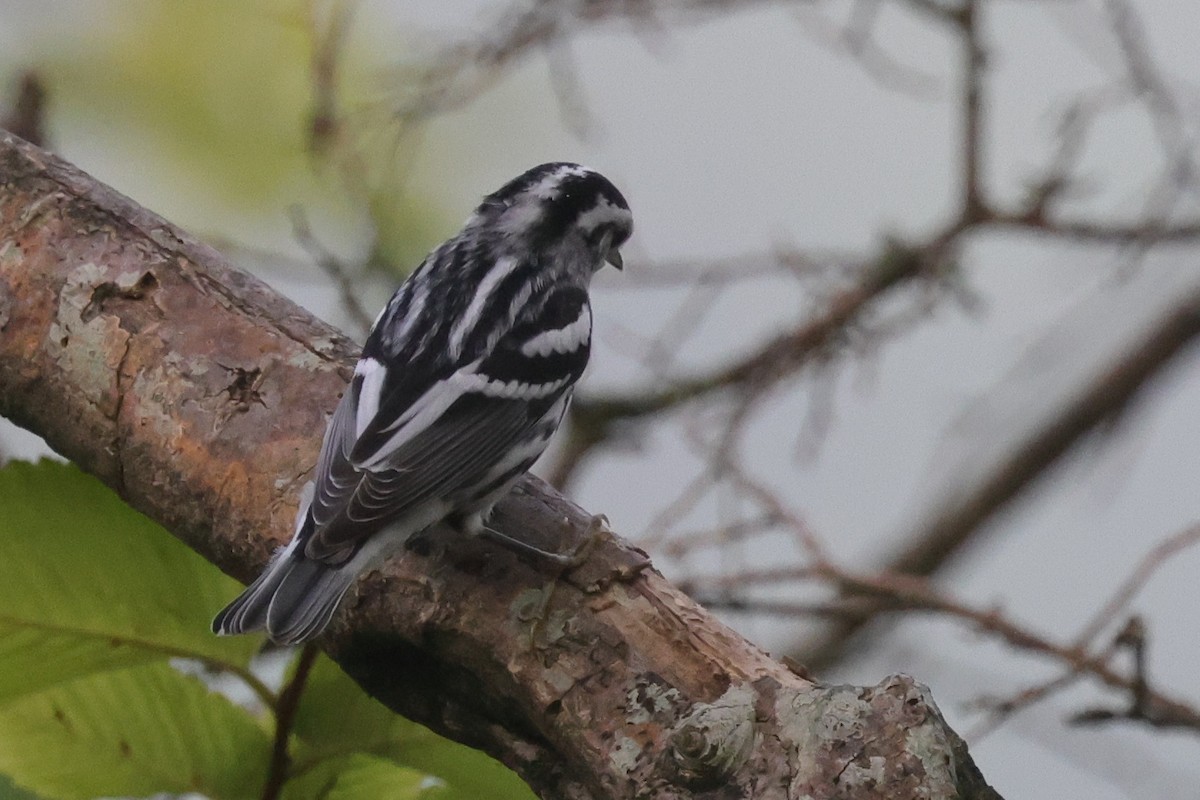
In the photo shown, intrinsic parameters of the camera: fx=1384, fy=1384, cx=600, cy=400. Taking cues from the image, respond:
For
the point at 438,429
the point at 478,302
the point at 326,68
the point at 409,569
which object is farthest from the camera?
the point at 326,68

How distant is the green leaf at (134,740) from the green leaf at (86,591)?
0.12 ft

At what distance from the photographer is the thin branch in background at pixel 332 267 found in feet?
7.27

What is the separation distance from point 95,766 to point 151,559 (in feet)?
0.70

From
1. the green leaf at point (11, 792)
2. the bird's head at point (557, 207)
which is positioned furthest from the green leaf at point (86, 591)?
the bird's head at point (557, 207)

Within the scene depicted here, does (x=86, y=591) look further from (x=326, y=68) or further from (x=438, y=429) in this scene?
(x=326, y=68)

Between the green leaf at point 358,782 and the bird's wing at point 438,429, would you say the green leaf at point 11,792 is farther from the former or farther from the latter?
the bird's wing at point 438,429

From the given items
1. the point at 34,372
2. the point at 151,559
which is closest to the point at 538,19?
the point at 34,372

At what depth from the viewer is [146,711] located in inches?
51.3

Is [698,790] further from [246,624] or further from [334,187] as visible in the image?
[334,187]

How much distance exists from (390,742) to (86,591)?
0.32 m

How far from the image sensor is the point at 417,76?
9.45 feet

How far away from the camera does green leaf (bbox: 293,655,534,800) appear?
4.29 ft

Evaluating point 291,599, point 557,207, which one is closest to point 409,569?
point 291,599

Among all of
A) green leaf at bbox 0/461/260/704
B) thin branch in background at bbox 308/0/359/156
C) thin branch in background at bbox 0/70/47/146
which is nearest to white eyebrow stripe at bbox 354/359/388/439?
green leaf at bbox 0/461/260/704
